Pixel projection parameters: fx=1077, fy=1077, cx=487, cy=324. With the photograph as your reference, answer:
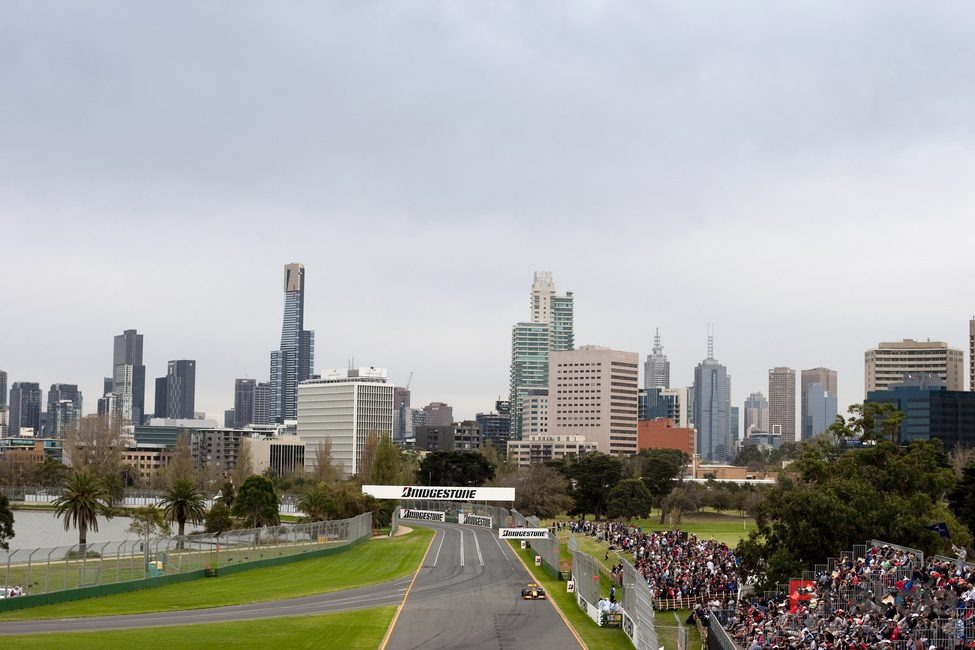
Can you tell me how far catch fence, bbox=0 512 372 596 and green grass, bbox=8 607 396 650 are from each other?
31.1ft

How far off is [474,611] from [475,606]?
2082 millimetres

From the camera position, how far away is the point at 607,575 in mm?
72250

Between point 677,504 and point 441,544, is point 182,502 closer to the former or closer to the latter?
point 441,544

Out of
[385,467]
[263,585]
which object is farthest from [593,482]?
[263,585]

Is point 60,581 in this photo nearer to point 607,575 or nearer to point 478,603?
point 478,603

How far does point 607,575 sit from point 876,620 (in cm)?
3620

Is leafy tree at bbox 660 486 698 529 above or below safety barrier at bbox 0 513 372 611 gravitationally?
below

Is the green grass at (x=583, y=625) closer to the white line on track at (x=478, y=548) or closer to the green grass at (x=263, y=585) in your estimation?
the green grass at (x=263, y=585)

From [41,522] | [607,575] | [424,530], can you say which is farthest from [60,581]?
[41,522]

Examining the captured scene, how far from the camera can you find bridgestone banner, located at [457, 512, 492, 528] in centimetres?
13200

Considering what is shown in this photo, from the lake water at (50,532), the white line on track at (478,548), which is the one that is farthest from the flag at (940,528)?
the lake water at (50,532)

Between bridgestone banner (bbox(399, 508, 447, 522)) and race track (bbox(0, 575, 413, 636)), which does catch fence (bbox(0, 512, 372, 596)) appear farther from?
bridgestone banner (bbox(399, 508, 447, 522))

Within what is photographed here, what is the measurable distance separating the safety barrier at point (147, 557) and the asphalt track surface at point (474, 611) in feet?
36.0

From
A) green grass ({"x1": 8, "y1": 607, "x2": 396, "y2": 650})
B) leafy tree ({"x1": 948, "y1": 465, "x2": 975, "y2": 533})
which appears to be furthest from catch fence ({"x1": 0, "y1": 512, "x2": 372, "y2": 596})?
leafy tree ({"x1": 948, "y1": 465, "x2": 975, "y2": 533})
